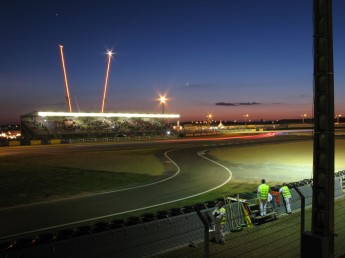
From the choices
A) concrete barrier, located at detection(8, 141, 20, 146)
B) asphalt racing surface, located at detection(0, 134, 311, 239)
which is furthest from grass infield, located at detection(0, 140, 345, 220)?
concrete barrier, located at detection(8, 141, 20, 146)

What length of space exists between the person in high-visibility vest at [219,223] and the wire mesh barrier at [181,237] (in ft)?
0.60

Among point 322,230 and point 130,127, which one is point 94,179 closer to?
point 322,230

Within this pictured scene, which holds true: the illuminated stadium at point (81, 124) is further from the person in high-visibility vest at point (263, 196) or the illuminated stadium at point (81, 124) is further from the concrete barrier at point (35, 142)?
the person in high-visibility vest at point (263, 196)

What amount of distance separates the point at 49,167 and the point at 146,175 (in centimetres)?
941

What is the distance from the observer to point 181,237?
939 cm

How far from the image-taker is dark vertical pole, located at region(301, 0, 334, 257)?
6316 mm

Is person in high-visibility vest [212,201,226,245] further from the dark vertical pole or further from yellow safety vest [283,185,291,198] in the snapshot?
yellow safety vest [283,185,291,198]

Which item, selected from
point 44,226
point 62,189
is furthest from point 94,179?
point 44,226

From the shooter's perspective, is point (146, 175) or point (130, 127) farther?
point (130, 127)

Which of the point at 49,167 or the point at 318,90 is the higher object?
the point at 318,90

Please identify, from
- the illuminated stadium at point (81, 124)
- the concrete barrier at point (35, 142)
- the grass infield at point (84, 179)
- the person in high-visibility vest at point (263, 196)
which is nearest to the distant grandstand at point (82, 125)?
the illuminated stadium at point (81, 124)

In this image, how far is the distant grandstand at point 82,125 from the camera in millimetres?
67375

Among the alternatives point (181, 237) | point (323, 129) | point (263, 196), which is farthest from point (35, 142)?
point (323, 129)

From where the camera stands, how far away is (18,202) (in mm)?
16062
